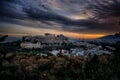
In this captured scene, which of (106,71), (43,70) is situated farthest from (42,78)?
(106,71)

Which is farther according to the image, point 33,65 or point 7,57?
point 33,65

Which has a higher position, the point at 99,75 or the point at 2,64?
the point at 2,64

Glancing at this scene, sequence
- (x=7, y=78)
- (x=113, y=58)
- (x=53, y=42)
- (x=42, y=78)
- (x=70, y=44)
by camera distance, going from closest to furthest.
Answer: (x=7, y=78), (x=42, y=78), (x=113, y=58), (x=70, y=44), (x=53, y=42)

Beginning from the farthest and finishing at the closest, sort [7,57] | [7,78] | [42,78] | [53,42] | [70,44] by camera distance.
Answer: [53,42] < [70,44] < [42,78] < [7,78] < [7,57]

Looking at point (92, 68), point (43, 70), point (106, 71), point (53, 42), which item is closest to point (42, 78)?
point (43, 70)

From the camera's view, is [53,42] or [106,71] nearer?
[106,71]

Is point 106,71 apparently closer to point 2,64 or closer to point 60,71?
point 60,71

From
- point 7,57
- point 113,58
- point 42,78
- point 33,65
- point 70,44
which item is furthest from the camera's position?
point 70,44

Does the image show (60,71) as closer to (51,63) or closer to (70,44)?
(51,63)

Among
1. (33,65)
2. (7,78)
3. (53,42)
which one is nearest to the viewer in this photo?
(7,78)
